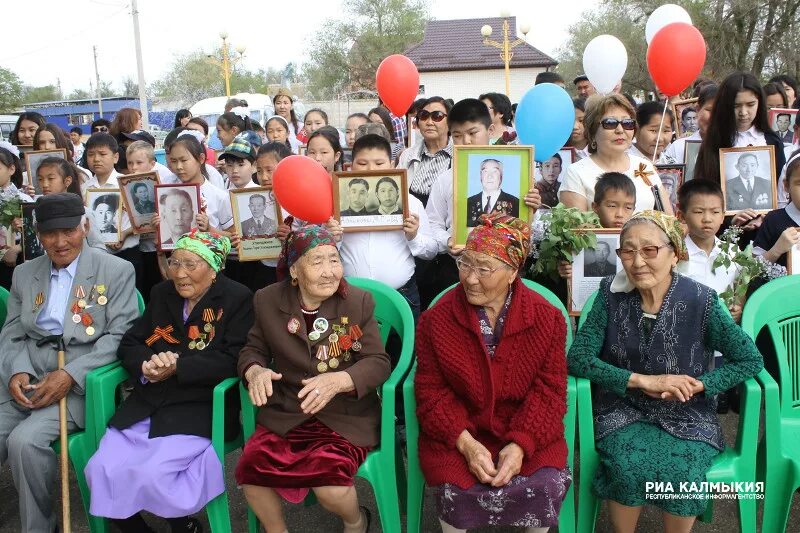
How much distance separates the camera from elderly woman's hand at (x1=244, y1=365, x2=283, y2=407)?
10.00ft

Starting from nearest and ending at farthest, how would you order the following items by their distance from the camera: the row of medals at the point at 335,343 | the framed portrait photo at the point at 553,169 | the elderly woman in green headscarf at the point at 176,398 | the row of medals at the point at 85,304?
1. the elderly woman in green headscarf at the point at 176,398
2. the row of medals at the point at 335,343
3. the row of medals at the point at 85,304
4. the framed portrait photo at the point at 553,169

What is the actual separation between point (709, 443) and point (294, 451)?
6.06 feet

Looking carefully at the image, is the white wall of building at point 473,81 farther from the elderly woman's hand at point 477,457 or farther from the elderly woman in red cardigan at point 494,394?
the elderly woman's hand at point 477,457

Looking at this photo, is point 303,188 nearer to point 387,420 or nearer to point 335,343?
point 335,343

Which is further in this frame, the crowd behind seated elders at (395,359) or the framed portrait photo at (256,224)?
the framed portrait photo at (256,224)

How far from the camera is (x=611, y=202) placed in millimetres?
3752

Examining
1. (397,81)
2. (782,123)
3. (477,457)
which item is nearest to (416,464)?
(477,457)

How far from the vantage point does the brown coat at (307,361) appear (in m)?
3.15

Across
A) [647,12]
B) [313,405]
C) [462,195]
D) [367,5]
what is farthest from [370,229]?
[367,5]

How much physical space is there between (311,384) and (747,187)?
121 inches

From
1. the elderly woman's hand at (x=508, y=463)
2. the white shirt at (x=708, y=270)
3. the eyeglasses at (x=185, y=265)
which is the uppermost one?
the eyeglasses at (x=185, y=265)

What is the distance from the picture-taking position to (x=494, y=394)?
2945 mm

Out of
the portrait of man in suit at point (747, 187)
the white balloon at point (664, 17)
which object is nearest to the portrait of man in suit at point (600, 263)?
the portrait of man in suit at point (747, 187)

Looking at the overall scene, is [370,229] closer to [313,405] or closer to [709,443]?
[313,405]
